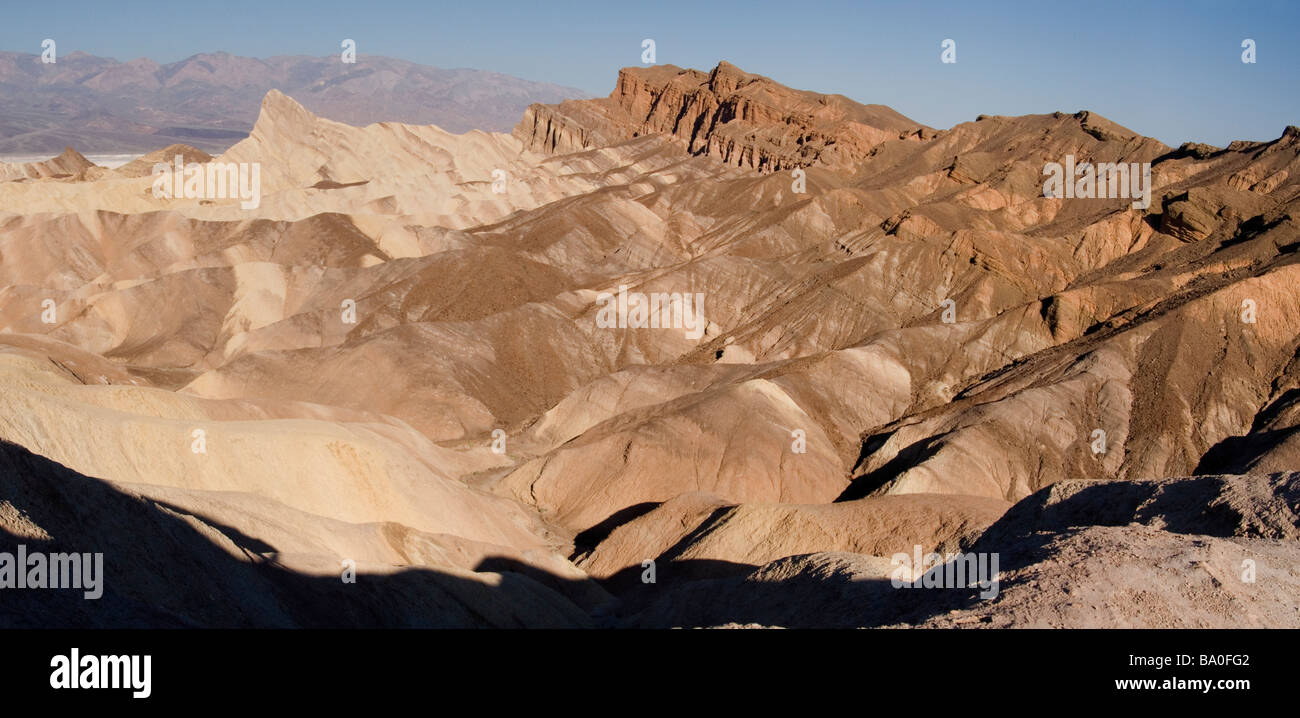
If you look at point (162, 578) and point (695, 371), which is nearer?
point (162, 578)

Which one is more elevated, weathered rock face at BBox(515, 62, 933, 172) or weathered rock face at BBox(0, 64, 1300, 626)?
weathered rock face at BBox(515, 62, 933, 172)

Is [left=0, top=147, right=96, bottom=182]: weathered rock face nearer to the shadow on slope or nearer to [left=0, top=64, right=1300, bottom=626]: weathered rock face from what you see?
[left=0, top=64, right=1300, bottom=626]: weathered rock face

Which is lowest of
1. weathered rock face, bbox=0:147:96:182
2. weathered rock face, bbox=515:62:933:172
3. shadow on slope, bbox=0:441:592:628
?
shadow on slope, bbox=0:441:592:628

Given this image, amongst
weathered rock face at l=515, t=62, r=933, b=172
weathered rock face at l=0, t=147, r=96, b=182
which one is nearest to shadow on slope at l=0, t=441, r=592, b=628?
weathered rock face at l=515, t=62, r=933, b=172

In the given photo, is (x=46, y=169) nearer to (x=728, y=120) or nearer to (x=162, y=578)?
(x=728, y=120)

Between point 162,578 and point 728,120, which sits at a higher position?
point 728,120

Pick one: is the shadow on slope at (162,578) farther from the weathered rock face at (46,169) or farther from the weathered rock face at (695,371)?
the weathered rock face at (46,169)

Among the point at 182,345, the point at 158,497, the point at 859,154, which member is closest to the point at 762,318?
the point at 182,345

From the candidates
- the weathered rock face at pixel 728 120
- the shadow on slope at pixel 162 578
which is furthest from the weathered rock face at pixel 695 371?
the weathered rock face at pixel 728 120

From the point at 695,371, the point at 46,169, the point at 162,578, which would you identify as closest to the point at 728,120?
the point at 695,371
